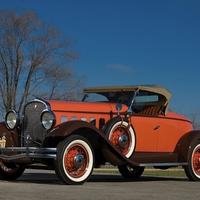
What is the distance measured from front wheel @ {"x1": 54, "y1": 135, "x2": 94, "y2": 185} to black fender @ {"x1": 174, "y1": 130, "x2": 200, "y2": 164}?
9.13 ft

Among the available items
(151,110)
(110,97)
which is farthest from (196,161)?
(110,97)

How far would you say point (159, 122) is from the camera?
8203 mm

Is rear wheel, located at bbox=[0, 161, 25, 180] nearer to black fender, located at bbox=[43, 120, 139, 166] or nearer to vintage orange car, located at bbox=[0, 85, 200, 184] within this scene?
vintage orange car, located at bbox=[0, 85, 200, 184]

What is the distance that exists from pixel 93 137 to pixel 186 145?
107 inches

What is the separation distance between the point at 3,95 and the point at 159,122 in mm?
19069

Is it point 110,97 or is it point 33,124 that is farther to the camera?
point 110,97

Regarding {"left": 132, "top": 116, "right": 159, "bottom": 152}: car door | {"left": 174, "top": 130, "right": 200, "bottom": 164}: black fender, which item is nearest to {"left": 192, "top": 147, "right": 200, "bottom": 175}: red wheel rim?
{"left": 174, "top": 130, "right": 200, "bottom": 164}: black fender

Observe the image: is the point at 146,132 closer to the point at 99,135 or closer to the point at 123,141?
the point at 123,141

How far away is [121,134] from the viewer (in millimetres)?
7254

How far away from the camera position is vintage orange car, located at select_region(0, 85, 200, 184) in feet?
20.6

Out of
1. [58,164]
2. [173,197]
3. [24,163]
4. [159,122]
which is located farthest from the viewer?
[159,122]

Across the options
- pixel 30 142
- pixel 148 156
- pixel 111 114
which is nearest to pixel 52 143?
pixel 30 142

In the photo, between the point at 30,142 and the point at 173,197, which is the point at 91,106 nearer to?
the point at 30,142

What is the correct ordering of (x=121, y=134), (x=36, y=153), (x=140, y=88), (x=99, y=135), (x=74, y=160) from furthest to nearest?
(x=140, y=88) → (x=121, y=134) → (x=99, y=135) → (x=36, y=153) → (x=74, y=160)
